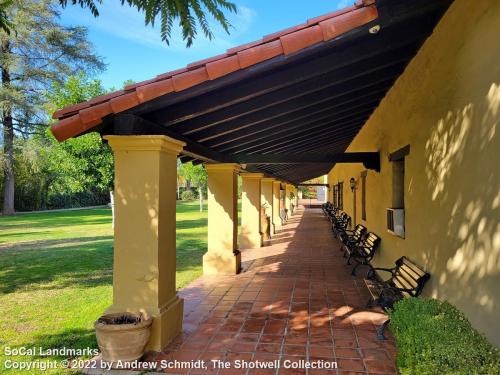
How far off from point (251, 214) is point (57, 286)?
6.37m

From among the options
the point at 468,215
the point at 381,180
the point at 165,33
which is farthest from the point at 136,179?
the point at 381,180

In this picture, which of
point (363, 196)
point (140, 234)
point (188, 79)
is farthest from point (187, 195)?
point (188, 79)

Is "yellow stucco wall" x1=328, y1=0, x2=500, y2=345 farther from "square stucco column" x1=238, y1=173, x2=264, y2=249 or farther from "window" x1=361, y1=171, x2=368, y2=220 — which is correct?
"square stucco column" x1=238, y1=173, x2=264, y2=249

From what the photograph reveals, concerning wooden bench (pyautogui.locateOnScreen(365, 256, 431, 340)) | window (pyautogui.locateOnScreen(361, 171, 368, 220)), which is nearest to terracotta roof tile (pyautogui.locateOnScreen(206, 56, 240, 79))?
wooden bench (pyautogui.locateOnScreen(365, 256, 431, 340))

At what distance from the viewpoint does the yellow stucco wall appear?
2975 mm

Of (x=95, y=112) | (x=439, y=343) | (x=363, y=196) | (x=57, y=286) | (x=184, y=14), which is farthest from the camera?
(x=363, y=196)

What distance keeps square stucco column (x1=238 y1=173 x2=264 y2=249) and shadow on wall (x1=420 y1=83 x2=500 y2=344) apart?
7.94 meters

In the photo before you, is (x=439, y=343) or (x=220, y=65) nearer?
(x=439, y=343)

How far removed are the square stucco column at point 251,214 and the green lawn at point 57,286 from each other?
1.55 meters

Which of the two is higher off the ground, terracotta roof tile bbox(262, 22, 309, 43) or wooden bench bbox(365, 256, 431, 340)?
terracotta roof tile bbox(262, 22, 309, 43)

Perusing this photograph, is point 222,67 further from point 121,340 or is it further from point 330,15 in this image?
point 121,340

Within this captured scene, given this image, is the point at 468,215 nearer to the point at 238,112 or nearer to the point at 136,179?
the point at 238,112

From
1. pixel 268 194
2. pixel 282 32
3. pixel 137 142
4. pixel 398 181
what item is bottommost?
pixel 268 194

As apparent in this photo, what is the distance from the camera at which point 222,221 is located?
26.3ft
